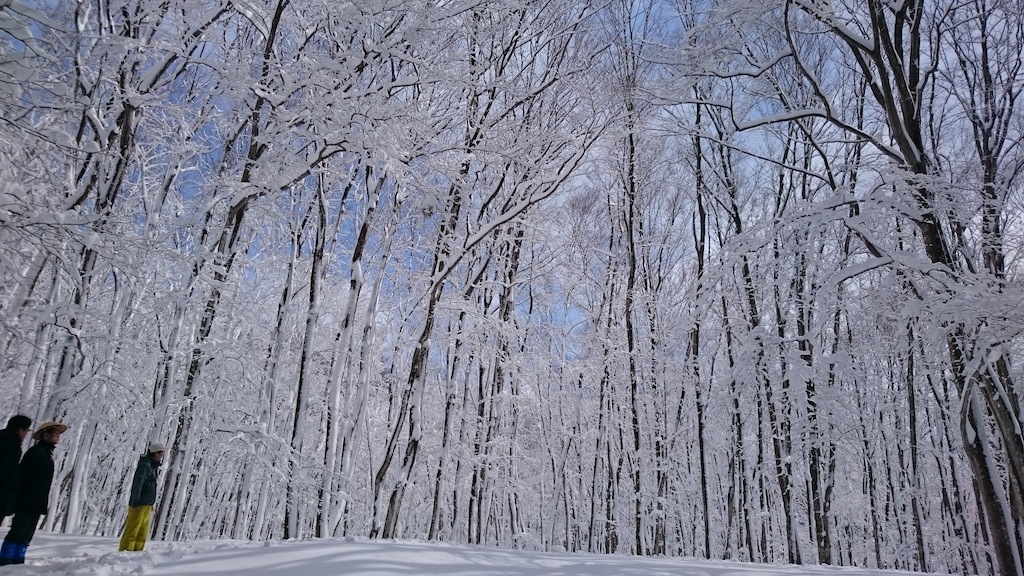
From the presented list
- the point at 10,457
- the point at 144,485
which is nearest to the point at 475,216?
the point at 144,485

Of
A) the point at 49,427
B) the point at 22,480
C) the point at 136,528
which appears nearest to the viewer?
the point at 22,480

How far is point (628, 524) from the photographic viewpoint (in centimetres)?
2052

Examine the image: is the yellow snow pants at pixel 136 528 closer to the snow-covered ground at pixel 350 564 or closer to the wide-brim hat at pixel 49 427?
the snow-covered ground at pixel 350 564

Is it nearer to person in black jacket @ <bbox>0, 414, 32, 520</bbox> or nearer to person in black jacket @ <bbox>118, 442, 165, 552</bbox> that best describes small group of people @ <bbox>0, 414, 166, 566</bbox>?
person in black jacket @ <bbox>0, 414, 32, 520</bbox>

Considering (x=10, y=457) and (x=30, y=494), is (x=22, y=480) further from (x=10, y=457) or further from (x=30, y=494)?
(x=10, y=457)

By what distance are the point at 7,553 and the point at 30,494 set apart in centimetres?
52

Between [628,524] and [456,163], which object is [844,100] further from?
[628,524]

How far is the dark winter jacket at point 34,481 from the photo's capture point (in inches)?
197

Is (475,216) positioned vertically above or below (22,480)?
above

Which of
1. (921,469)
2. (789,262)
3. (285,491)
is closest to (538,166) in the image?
(789,262)

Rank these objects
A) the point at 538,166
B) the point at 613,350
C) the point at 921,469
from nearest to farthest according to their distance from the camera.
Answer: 1. the point at 538,166
2. the point at 613,350
3. the point at 921,469

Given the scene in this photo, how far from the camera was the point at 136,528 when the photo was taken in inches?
241

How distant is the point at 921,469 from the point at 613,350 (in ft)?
61.0

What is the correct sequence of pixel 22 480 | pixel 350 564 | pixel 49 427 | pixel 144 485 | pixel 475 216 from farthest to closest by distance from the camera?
pixel 475 216, pixel 144 485, pixel 49 427, pixel 22 480, pixel 350 564
